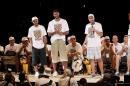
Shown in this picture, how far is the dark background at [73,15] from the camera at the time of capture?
58.0 feet

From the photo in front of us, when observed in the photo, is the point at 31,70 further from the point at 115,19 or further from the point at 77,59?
the point at 115,19

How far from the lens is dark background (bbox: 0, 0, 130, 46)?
1769 cm

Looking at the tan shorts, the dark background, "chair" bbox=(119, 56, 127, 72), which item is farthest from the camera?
the dark background

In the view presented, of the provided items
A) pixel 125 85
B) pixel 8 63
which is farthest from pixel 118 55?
pixel 8 63

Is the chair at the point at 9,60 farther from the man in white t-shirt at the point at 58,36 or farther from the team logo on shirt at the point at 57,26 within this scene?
the team logo on shirt at the point at 57,26

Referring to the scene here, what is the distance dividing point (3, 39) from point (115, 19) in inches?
164

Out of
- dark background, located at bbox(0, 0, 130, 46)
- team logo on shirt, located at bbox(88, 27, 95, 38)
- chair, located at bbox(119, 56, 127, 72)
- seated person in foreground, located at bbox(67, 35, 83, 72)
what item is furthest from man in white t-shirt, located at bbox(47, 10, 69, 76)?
dark background, located at bbox(0, 0, 130, 46)

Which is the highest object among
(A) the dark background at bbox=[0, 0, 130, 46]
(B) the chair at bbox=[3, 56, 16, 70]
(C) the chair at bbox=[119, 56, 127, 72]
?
(A) the dark background at bbox=[0, 0, 130, 46]

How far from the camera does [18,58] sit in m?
14.9

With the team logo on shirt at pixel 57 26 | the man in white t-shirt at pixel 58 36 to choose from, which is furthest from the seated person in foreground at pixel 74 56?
the team logo on shirt at pixel 57 26

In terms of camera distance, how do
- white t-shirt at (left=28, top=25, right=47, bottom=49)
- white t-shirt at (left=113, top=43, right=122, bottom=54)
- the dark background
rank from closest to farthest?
white t-shirt at (left=28, top=25, right=47, bottom=49)
white t-shirt at (left=113, top=43, right=122, bottom=54)
the dark background

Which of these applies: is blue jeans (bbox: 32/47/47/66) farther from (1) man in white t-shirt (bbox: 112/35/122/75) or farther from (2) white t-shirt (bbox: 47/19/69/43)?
(1) man in white t-shirt (bbox: 112/35/122/75)

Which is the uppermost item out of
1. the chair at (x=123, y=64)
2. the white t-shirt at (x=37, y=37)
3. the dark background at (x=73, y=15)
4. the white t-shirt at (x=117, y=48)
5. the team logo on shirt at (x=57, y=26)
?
the dark background at (x=73, y=15)

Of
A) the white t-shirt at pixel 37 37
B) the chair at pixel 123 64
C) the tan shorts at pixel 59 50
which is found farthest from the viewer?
the chair at pixel 123 64
